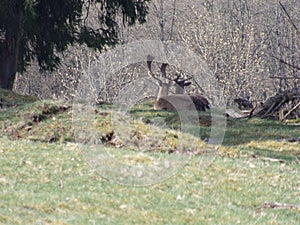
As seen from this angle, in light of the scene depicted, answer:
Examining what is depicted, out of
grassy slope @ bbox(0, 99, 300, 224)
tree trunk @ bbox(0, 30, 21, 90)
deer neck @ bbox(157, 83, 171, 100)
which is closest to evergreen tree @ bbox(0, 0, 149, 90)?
tree trunk @ bbox(0, 30, 21, 90)

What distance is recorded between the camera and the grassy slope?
6.48 m

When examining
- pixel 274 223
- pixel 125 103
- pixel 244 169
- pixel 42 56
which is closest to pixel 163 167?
pixel 244 169

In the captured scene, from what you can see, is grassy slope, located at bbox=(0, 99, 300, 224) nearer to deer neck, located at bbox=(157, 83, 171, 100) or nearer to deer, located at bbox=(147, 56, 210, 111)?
deer, located at bbox=(147, 56, 210, 111)

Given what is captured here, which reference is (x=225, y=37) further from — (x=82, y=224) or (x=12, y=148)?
(x=82, y=224)

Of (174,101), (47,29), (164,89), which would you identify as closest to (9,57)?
(47,29)

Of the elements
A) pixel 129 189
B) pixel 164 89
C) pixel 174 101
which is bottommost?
pixel 129 189

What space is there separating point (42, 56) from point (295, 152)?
10.9 m

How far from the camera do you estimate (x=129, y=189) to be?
300 inches

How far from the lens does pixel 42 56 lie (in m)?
21.1

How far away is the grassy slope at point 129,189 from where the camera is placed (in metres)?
6.48

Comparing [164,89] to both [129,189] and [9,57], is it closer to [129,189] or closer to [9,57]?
[9,57]

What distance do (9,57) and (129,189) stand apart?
12821mm

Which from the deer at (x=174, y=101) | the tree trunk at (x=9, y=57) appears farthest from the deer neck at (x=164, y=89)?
the tree trunk at (x=9, y=57)

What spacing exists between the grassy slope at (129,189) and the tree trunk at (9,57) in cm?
792
